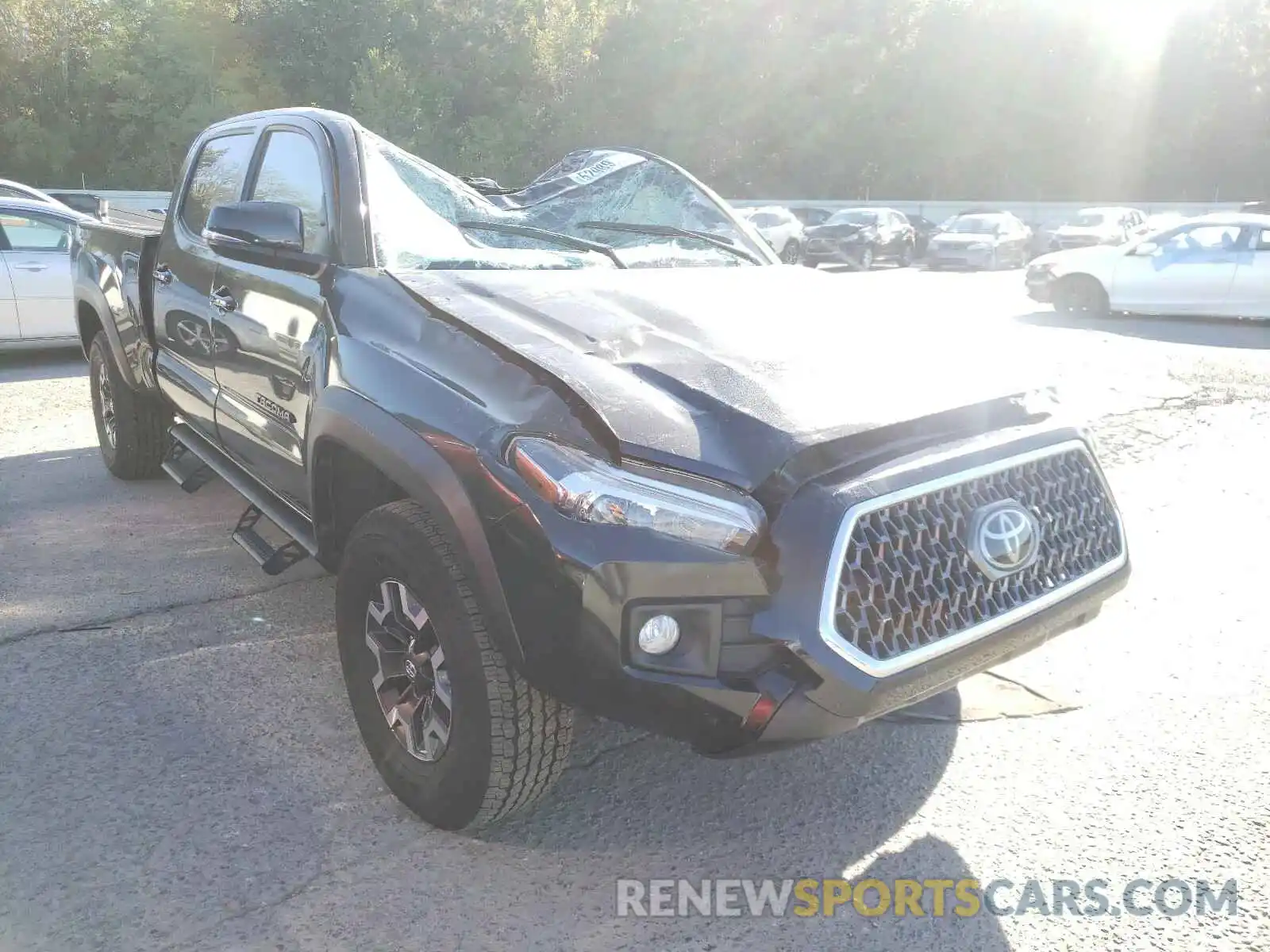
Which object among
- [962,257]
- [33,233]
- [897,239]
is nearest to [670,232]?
[33,233]

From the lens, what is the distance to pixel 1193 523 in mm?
5348

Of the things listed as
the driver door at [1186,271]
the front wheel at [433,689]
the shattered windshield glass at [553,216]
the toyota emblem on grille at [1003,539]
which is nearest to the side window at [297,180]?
the shattered windshield glass at [553,216]

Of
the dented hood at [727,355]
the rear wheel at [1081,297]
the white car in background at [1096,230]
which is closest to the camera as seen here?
the dented hood at [727,355]

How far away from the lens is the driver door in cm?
1296

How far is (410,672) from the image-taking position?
2.72m

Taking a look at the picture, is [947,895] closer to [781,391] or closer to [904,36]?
[781,391]

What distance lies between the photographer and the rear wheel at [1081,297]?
13742 millimetres

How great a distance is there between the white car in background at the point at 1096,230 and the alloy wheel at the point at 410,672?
25803 millimetres

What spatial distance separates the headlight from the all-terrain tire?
381cm

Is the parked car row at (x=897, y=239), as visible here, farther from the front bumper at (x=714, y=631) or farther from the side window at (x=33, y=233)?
the front bumper at (x=714, y=631)

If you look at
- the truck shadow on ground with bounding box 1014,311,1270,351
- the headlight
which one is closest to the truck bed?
the headlight

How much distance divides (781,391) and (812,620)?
602mm

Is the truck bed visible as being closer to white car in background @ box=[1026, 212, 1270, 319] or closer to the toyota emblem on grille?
the toyota emblem on grille

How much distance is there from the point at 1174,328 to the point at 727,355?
11998mm
